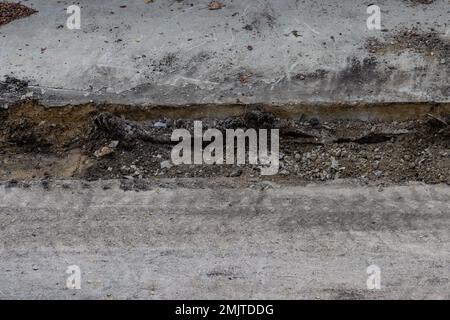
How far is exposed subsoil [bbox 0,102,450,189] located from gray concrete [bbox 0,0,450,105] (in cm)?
28

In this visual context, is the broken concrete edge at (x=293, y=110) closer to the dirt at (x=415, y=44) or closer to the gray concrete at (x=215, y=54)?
the gray concrete at (x=215, y=54)

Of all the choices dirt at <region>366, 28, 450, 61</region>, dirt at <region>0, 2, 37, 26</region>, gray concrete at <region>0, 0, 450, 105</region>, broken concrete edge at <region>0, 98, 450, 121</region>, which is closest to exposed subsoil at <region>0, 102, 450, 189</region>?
broken concrete edge at <region>0, 98, 450, 121</region>

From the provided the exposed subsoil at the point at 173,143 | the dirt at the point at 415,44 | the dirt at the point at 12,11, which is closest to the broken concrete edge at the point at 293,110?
the exposed subsoil at the point at 173,143

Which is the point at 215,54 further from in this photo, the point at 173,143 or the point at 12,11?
the point at 12,11

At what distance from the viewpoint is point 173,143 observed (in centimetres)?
813

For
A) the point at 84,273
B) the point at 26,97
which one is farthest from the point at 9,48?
the point at 84,273

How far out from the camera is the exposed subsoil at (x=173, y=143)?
25.3ft

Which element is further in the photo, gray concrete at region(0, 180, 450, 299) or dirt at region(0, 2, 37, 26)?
dirt at region(0, 2, 37, 26)

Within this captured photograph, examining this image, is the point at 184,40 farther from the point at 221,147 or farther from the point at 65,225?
the point at 65,225

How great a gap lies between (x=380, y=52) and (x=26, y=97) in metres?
4.74

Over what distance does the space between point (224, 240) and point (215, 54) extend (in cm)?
320

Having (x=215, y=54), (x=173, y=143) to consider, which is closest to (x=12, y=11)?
(x=215, y=54)

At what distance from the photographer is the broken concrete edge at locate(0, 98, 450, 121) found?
8.09 metres

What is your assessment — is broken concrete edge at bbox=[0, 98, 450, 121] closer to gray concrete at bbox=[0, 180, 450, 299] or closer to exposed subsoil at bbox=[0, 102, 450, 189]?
exposed subsoil at bbox=[0, 102, 450, 189]
